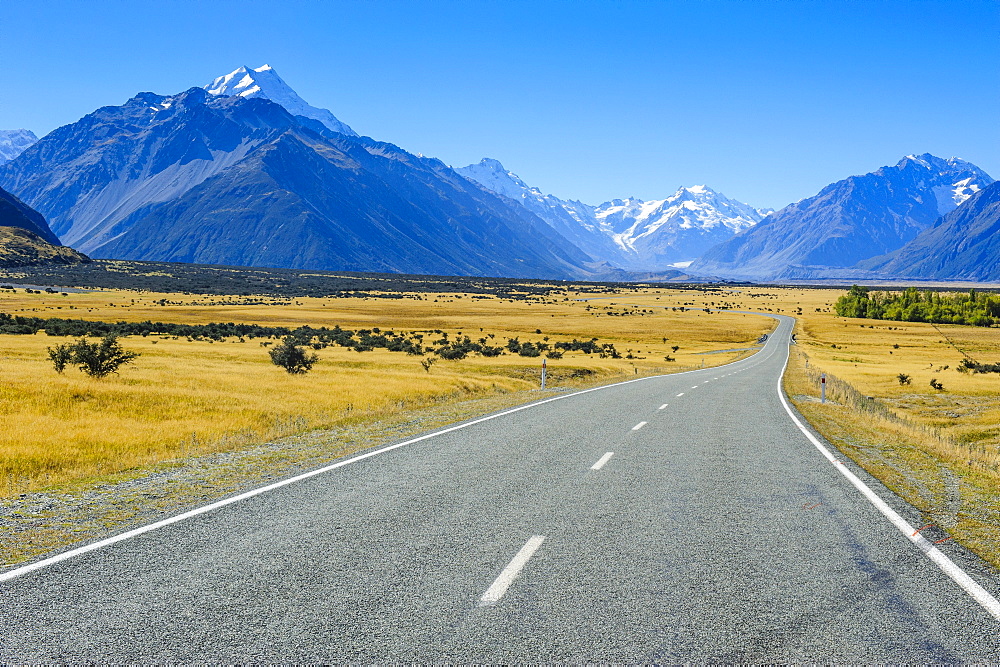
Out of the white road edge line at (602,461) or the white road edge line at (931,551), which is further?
the white road edge line at (602,461)

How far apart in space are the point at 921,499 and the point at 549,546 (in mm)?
5945

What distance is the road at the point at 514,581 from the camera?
487 cm

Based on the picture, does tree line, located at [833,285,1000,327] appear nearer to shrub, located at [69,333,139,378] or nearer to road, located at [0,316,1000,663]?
shrub, located at [69,333,139,378]

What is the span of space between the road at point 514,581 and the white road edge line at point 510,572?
0.02 meters

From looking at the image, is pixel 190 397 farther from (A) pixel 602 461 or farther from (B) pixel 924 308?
(B) pixel 924 308

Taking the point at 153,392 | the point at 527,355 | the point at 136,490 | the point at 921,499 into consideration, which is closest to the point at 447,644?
the point at 136,490

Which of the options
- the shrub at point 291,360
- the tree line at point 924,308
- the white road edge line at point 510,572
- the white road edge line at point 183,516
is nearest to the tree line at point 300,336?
the shrub at point 291,360

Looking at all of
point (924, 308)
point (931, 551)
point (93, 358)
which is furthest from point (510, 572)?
point (924, 308)

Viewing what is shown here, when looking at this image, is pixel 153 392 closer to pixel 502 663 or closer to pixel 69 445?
pixel 69 445

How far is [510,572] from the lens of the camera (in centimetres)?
618

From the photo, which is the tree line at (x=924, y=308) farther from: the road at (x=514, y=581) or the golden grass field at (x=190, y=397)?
the road at (x=514, y=581)

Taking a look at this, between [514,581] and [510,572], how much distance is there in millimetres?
206

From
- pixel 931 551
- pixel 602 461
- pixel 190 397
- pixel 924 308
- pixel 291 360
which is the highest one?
pixel 924 308

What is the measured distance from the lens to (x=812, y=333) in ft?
332
